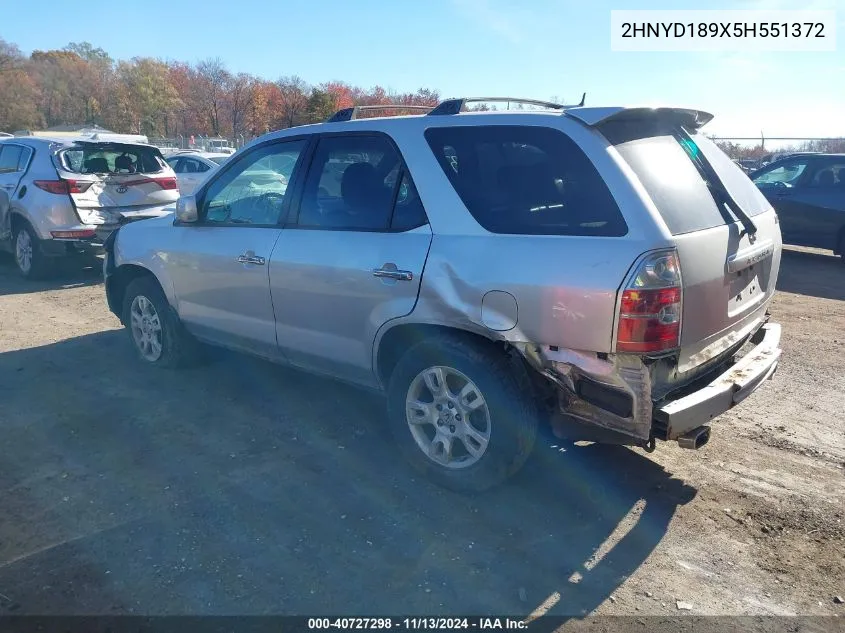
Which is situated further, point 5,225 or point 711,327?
point 5,225

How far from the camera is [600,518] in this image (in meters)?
3.42

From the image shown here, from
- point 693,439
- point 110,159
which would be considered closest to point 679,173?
point 693,439

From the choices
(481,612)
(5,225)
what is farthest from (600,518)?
(5,225)

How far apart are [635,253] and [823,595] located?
1.64m

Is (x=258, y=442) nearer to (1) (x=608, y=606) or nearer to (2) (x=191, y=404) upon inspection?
(2) (x=191, y=404)

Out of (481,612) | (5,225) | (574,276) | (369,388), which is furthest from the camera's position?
(5,225)

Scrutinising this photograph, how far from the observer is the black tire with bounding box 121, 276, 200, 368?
531 centimetres

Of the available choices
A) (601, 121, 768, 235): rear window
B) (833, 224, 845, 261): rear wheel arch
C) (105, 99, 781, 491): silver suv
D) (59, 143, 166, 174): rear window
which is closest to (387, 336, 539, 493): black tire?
(105, 99, 781, 491): silver suv

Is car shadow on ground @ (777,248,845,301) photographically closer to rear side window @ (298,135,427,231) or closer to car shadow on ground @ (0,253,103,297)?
rear side window @ (298,135,427,231)

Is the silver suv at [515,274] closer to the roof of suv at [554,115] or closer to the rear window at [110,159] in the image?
the roof of suv at [554,115]

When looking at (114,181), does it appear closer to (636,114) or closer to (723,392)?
(636,114)

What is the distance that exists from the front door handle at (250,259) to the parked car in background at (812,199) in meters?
10.0

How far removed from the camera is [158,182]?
935 cm

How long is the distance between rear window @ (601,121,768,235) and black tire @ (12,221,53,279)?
7.93 meters
